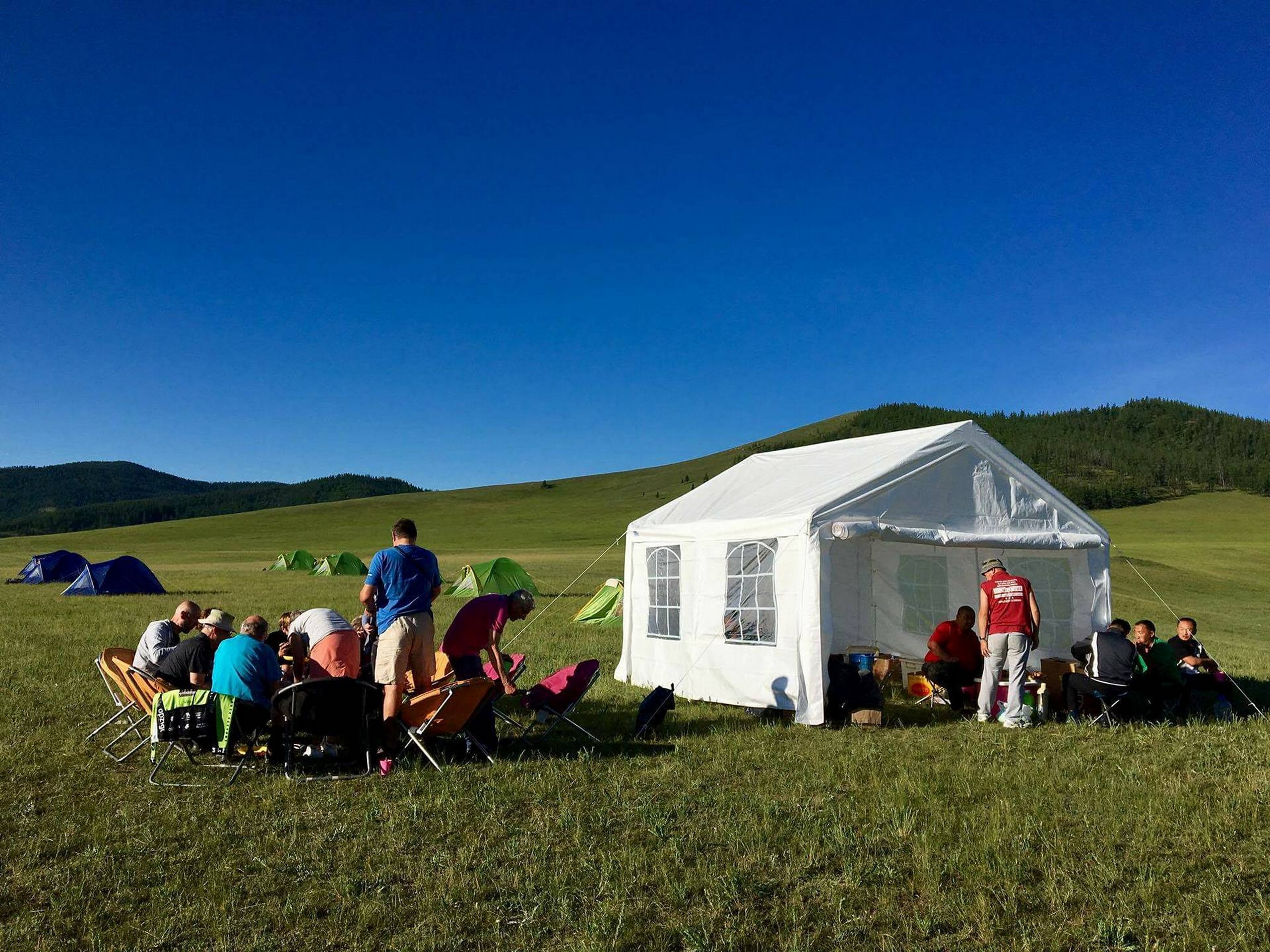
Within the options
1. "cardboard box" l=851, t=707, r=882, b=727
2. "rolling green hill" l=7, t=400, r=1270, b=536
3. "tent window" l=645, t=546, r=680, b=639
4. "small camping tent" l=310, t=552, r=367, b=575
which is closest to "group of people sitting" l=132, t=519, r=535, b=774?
"tent window" l=645, t=546, r=680, b=639

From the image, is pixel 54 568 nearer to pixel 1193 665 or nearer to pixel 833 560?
pixel 833 560

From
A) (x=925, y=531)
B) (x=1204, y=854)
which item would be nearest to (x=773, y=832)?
(x=1204, y=854)

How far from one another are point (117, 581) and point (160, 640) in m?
21.8

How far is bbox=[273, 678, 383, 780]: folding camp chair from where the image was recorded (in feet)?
19.9

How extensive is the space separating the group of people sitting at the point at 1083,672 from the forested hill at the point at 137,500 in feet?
412

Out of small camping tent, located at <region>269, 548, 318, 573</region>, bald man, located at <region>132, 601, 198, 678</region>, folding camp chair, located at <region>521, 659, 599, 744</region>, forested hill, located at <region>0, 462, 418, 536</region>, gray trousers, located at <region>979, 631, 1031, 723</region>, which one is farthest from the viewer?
forested hill, located at <region>0, 462, 418, 536</region>

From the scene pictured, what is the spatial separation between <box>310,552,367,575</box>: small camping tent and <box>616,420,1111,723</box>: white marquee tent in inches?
1205

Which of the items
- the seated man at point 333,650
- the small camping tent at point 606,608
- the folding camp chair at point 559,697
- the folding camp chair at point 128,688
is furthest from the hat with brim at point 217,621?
the small camping tent at point 606,608

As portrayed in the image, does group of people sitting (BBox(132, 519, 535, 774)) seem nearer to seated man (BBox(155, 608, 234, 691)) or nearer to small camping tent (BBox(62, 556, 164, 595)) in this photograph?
seated man (BBox(155, 608, 234, 691))

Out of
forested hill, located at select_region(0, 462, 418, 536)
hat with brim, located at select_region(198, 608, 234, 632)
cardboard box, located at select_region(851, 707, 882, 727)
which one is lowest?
cardboard box, located at select_region(851, 707, 882, 727)

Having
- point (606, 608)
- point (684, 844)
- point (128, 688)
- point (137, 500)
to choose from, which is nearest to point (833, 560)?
point (606, 608)

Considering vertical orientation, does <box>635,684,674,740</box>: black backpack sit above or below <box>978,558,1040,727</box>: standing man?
below

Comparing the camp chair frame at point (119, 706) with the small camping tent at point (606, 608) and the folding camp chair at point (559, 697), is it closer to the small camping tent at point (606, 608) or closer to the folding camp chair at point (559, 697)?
the folding camp chair at point (559, 697)

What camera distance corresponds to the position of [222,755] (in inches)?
273
